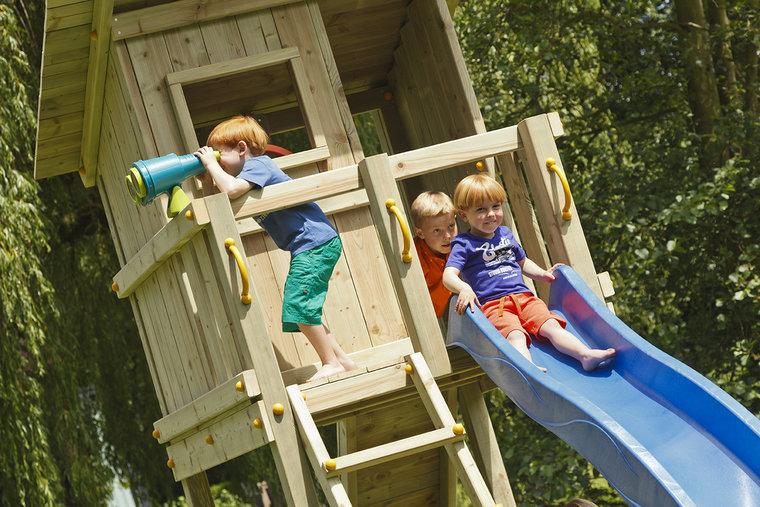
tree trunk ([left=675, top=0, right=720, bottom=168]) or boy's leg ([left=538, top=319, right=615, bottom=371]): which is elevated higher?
tree trunk ([left=675, top=0, right=720, bottom=168])

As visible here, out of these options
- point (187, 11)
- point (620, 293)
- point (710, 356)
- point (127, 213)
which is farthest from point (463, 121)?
point (710, 356)

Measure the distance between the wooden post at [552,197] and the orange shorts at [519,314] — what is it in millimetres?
260

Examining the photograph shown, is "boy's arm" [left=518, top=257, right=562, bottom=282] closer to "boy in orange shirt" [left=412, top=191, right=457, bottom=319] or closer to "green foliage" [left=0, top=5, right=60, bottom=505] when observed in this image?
"boy in orange shirt" [left=412, top=191, right=457, bottom=319]

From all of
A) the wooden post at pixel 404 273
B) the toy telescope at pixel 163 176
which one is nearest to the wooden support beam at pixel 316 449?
the wooden post at pixel 404 273

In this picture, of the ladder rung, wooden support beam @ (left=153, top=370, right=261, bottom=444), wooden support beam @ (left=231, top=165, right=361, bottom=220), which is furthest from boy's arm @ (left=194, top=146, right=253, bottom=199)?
the ladder rung

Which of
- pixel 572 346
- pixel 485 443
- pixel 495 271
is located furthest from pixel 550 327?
pixel 485 443

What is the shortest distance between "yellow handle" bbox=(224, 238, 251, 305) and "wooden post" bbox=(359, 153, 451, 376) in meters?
0.62

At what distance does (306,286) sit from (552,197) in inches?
48.0

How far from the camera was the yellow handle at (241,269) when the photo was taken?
393cm

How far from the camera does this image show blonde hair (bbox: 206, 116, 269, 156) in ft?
14.9

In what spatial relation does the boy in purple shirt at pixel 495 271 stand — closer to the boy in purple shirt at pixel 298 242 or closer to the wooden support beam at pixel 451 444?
the wooden support beam at pixel 451 444

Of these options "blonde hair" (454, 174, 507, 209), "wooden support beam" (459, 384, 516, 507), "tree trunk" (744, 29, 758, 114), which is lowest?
"wooden support beam" (459, 384, 516, 507)

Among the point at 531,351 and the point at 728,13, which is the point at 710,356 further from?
the point at 531,351

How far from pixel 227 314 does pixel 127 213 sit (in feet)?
7.20
